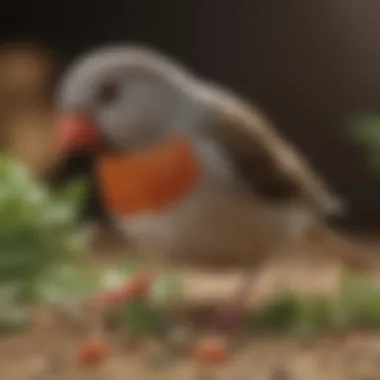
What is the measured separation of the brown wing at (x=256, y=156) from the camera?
0.78 metres

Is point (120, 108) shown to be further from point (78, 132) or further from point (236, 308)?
point (236, 308)

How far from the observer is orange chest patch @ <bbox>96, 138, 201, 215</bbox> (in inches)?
29.6

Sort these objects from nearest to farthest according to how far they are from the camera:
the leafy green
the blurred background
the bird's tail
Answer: the leafy green < the bird's tail < the blurred background

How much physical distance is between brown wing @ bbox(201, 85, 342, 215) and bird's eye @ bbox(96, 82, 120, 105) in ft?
0.29

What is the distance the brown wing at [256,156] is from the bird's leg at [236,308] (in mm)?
89

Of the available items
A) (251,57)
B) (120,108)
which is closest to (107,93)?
(120,108)

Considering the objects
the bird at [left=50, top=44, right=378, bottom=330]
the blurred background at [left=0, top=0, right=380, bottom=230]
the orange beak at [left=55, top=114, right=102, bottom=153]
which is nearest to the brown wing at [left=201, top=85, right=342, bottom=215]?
the bird at [left=50, top=44, right=378, bottom=330]

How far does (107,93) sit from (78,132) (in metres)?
0.04

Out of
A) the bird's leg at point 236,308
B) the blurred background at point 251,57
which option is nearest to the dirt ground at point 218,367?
the bird's leg at point 236,308

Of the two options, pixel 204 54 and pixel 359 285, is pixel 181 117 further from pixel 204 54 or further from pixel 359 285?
pixel 204 54

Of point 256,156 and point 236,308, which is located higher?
point 256,156

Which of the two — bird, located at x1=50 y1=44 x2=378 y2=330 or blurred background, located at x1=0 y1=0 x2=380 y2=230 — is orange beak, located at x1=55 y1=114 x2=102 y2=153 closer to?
bird, located at x1=50 y1=44 x2=378 y2=330

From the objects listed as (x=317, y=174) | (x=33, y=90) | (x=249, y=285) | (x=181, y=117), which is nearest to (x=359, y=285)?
(x=249, y=285)

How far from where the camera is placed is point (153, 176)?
2.48 feet
